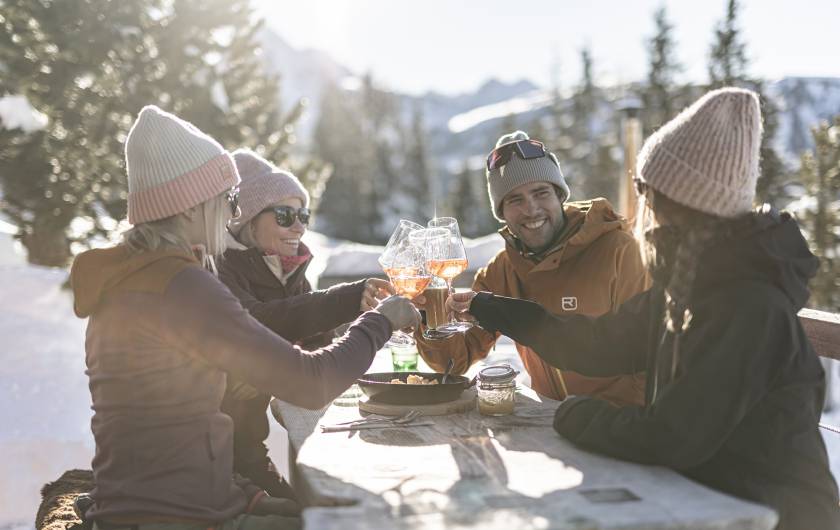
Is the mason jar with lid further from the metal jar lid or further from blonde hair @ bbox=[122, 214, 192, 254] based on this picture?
blonde hair @ bbox=[122, 214, 192, 254]

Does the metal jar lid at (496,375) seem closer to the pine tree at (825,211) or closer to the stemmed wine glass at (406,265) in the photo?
the stemmed wine glass at (406,265)

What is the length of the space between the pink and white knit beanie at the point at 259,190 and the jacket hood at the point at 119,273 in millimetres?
1604

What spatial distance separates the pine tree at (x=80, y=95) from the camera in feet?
40.5

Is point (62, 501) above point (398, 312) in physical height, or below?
below

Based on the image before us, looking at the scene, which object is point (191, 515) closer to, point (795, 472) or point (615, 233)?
point (795, 472)

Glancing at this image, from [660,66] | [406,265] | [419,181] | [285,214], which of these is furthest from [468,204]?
[406,265]

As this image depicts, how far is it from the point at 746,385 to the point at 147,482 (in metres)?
1.71

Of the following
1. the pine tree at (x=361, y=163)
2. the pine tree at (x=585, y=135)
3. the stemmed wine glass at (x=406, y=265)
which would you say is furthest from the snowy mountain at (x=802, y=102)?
the stemmed wine glass at (x=406, y=265)

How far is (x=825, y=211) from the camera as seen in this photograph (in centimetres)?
1495

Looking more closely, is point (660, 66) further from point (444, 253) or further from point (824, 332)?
point (444, 253)

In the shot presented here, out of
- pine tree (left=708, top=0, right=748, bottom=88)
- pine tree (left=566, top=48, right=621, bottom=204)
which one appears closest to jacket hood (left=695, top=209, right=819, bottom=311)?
pine tree (left=708, top=0, right=748, bottom=88)

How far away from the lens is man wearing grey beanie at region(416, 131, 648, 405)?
3.89 m

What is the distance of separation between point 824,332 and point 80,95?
1240 centimetres

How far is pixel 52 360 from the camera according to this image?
9.17 metres
